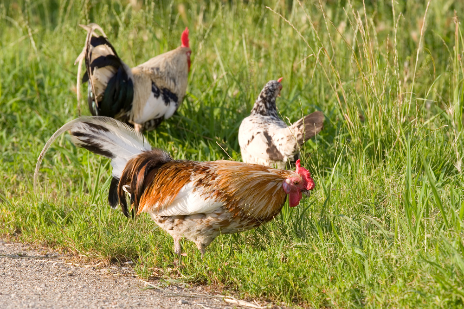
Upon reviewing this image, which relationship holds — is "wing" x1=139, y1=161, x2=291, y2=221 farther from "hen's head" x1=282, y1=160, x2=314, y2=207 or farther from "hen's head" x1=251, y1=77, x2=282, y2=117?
"hen's head" x1=251, y1=77, x2=282, y2=117

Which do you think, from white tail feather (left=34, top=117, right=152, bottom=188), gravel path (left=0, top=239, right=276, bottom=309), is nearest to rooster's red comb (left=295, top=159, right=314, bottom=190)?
gravel path (left=0, top=239, right=276, bottom=309)

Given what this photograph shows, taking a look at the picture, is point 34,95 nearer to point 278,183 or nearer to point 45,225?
point 45,225

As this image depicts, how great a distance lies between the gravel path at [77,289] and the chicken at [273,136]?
1.76m

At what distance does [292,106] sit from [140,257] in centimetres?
324

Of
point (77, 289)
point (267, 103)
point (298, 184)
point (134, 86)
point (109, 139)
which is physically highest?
point (134, 86)

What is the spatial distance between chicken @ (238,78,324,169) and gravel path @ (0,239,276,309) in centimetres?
176

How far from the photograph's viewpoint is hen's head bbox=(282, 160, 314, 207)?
12.2 feet

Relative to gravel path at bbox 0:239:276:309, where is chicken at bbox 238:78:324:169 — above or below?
above

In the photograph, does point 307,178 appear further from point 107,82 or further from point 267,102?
point 107,82

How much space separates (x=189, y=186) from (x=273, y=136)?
58.5 inches

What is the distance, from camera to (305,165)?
15.3 feet

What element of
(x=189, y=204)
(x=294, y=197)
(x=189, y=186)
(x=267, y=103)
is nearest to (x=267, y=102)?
(x=267, y=103)

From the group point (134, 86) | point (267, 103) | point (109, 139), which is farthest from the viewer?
point (134, 86)

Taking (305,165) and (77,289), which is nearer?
(77,289)
